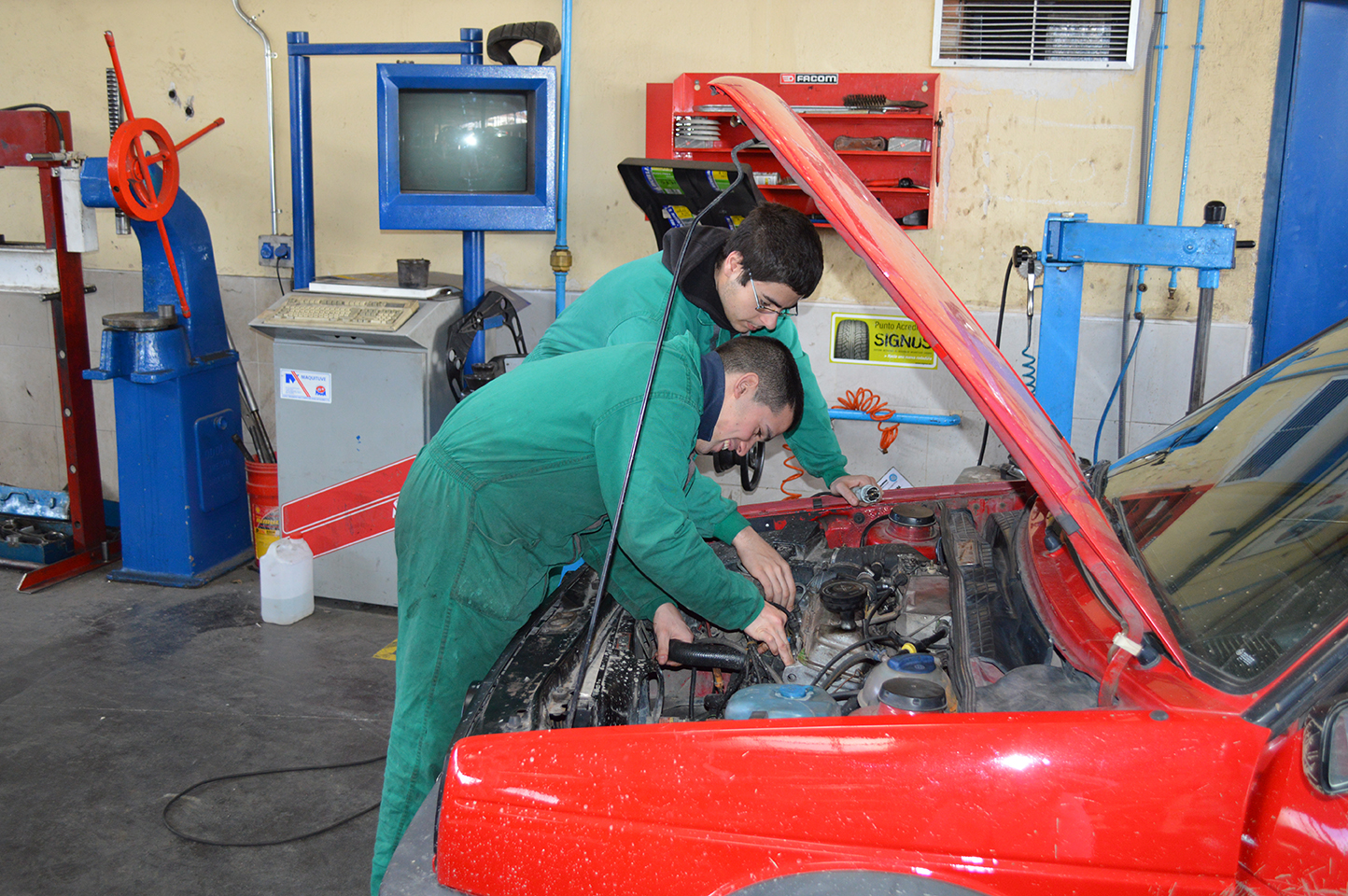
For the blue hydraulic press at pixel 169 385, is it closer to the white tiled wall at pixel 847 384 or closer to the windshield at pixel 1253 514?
the white tiled wall at pixel 847 384

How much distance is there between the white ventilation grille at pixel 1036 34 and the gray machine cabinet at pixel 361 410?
2252mm

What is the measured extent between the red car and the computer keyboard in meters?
2.55

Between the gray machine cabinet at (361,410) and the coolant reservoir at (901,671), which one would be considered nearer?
the coolant reservoir at (901,671)

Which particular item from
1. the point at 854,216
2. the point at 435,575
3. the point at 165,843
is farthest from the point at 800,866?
the point at 165,843

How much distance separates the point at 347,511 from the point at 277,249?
5.15 ft

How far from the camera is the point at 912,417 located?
4516 mm

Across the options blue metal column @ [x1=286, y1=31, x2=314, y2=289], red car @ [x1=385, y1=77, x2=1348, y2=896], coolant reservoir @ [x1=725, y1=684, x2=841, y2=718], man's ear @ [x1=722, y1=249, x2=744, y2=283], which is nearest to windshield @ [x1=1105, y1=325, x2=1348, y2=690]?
red car @ [x1=385, y1=77, x2=1348, y2=896]

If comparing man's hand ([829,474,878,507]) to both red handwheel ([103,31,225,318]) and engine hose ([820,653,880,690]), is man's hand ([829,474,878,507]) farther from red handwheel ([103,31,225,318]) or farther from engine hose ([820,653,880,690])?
red handwheel ([103,31,225,318])

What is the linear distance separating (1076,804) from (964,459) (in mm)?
3548

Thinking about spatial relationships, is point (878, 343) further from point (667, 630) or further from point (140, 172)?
point (140, 172)

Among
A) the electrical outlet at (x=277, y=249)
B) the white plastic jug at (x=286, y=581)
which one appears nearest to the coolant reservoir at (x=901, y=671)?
the white plastic jug at (x=286, y=581)

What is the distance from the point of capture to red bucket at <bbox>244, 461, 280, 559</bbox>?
15.2ft

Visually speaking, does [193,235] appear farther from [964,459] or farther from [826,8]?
[964,459]

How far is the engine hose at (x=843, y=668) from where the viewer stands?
1921 mm
